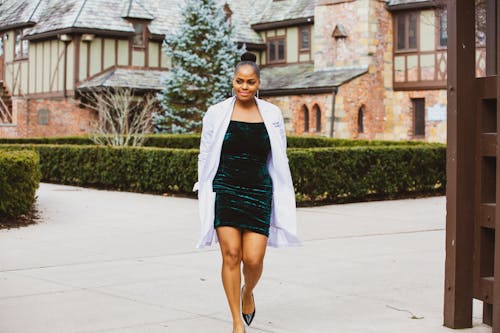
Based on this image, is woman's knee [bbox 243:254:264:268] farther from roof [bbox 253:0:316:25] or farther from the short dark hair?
roof [bbox 253:0:316:25]

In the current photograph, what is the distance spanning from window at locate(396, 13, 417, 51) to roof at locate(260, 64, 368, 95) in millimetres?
1730

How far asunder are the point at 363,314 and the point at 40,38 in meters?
30.2

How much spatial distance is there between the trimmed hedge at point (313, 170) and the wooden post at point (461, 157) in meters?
9.65

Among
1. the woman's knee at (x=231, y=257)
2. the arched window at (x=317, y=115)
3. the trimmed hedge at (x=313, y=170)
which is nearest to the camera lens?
the woman's knee at (x=231, y=257)

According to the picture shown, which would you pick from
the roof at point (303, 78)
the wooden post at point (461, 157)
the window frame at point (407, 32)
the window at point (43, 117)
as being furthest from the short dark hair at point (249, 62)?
the window at point (43, 117)

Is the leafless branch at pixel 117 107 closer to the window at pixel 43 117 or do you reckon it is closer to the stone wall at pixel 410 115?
the window at pixel 43 117

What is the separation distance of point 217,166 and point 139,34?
2999 centimetres

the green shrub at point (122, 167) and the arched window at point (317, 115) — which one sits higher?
the arched window at point (317, 115)

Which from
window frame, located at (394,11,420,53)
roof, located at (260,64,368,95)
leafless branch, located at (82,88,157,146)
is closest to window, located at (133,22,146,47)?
leafless branch, located at (82,88,157,146)

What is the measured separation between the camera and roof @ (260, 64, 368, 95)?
31.6m

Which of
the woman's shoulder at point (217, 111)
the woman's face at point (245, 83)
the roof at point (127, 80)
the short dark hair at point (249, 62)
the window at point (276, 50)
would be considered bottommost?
the woman's shoulder at point (217, 111)

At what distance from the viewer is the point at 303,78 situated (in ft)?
111

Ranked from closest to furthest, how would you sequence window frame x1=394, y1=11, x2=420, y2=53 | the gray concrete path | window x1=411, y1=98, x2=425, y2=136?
the gray concrete path
window frame x1=394, y1=11, x2=420, y2=53
window x1=411, y1=98, x2=425, y2=136

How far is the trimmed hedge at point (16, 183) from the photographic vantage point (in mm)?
12148
